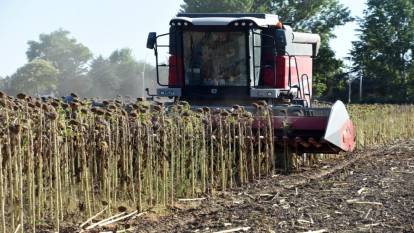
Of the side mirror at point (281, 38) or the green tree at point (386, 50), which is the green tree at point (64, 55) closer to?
the green tree at point (386, 50)

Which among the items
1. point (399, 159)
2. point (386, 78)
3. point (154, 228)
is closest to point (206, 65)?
point (399, 159)

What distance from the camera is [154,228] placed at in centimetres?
715

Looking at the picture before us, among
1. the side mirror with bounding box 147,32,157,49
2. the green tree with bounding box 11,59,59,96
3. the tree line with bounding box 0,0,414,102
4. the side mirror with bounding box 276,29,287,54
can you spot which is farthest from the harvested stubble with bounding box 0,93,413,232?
the green tree with bounding box 11,59,59,96

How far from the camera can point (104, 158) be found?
782 centimetres

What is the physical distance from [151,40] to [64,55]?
92168 millimetres

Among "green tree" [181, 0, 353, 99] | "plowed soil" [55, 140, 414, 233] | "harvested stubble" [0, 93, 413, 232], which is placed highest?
"green tree" [181, 0, 353, 99]

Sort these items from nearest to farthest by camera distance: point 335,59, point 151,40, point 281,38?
point 281,38
point 151,40
point 335,59

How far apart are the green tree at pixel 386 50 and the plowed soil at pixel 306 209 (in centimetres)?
4098

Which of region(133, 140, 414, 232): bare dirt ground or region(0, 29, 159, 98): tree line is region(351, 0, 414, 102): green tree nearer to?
region(0, 29, 159, 98): tree line

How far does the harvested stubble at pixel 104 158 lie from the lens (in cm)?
666

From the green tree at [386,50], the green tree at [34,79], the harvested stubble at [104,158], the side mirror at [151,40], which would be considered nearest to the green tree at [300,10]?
the green tree at [386,50]

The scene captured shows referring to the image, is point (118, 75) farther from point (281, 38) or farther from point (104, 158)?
point (104, 158)

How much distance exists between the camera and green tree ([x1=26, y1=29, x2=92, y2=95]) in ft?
267

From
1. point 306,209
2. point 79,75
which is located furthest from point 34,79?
point 306,209
